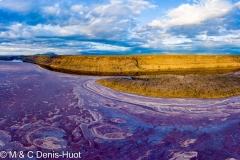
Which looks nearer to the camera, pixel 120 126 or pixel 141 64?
pixel 120 126

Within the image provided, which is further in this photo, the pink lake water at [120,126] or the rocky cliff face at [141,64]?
the rocky cliff face at [141,64]

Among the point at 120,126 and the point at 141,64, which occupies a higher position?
the point at 141,64

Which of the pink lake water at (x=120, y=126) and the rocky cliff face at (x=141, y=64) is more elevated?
the rocky cliff face at (x=141, y=64)

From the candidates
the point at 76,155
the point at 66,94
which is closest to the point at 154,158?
the point at 76,155

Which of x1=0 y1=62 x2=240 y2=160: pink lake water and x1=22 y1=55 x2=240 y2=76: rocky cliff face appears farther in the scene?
x1=22 y1=55 x2=240 y2=76: rocky cliff face
